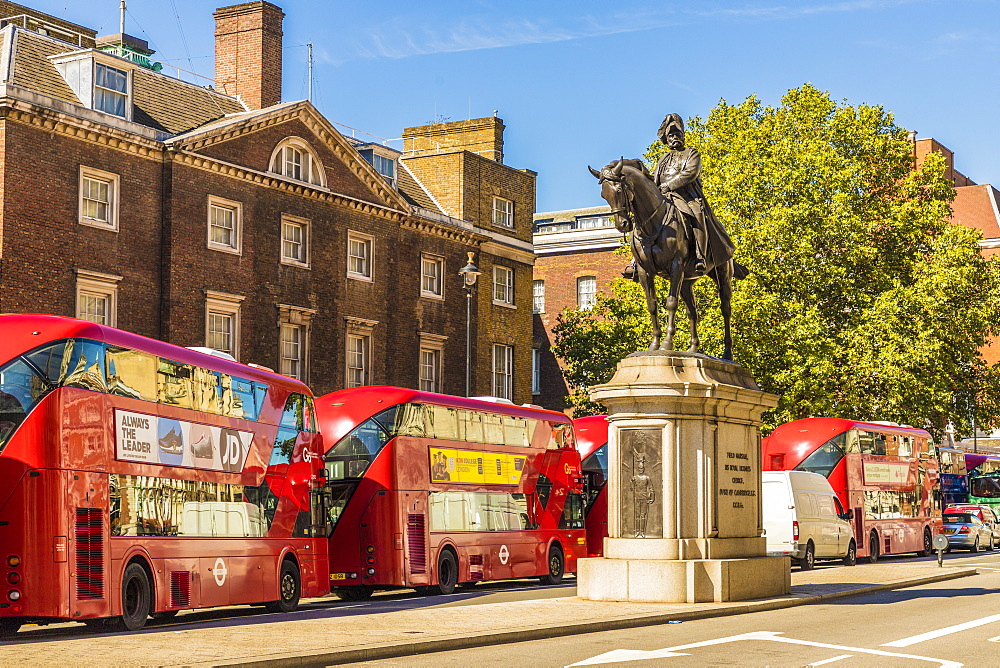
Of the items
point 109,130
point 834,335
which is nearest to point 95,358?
point 109,130

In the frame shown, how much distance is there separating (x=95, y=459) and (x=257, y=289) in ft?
74.0

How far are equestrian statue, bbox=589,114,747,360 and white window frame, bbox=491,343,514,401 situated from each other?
2952 centimetres

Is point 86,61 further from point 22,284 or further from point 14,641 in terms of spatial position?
point 14,641

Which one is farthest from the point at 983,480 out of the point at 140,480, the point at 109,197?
the point at 140,480

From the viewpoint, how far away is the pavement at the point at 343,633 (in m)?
12.9

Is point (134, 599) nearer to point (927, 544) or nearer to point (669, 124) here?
point (669, 124)

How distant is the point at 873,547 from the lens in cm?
4162

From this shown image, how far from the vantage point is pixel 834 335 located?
43.7m

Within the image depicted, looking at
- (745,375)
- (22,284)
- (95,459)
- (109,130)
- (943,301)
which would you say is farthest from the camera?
(943,301)

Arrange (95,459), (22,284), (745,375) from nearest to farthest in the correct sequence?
(95,459)
(745,375)
(22,284)

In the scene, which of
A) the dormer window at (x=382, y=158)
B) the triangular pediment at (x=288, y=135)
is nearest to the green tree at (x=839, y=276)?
the dormer window at (x=382, y=158)

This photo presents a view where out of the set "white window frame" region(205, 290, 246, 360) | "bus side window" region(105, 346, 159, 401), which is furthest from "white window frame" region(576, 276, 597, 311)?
"bus side window" region(105, 346, 159, 401)

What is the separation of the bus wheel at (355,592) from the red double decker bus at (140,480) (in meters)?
3.66

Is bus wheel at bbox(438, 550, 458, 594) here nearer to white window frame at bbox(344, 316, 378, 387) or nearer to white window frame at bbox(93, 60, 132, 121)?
white window frame at bbox(93, 60, 132, 121)
